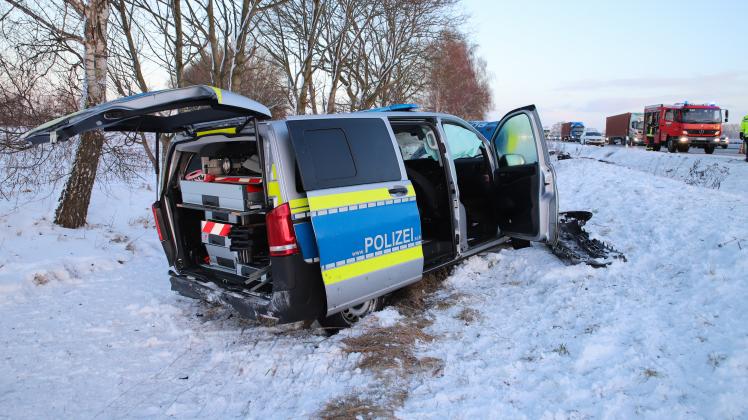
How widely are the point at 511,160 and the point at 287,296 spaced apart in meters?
3.44

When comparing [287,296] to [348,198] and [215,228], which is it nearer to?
[348,198]

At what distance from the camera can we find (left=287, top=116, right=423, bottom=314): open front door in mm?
3445

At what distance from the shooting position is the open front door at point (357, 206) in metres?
3.45

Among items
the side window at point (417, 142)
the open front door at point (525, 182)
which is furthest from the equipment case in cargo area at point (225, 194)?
the open front door at point (525, 182)

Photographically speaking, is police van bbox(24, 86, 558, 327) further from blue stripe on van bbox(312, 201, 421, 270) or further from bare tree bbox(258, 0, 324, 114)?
bare tree bbox(258, 0, 324, 114)

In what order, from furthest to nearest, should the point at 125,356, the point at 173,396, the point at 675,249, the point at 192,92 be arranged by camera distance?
the point at 675,249, the point at 125,356, the point at 173,396, the point at 192,92

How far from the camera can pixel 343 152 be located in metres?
3.73

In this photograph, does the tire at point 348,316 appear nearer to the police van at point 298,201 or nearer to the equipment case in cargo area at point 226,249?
the police van at point 298,201

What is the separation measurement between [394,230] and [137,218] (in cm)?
720

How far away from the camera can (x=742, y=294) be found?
3719 millimetres

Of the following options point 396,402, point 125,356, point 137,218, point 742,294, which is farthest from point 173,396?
point 137,218

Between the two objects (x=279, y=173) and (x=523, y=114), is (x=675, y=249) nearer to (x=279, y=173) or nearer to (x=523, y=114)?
(x=523, y=114)

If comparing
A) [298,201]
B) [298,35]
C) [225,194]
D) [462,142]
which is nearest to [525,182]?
[462,142]

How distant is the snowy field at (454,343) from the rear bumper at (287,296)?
38 cm
